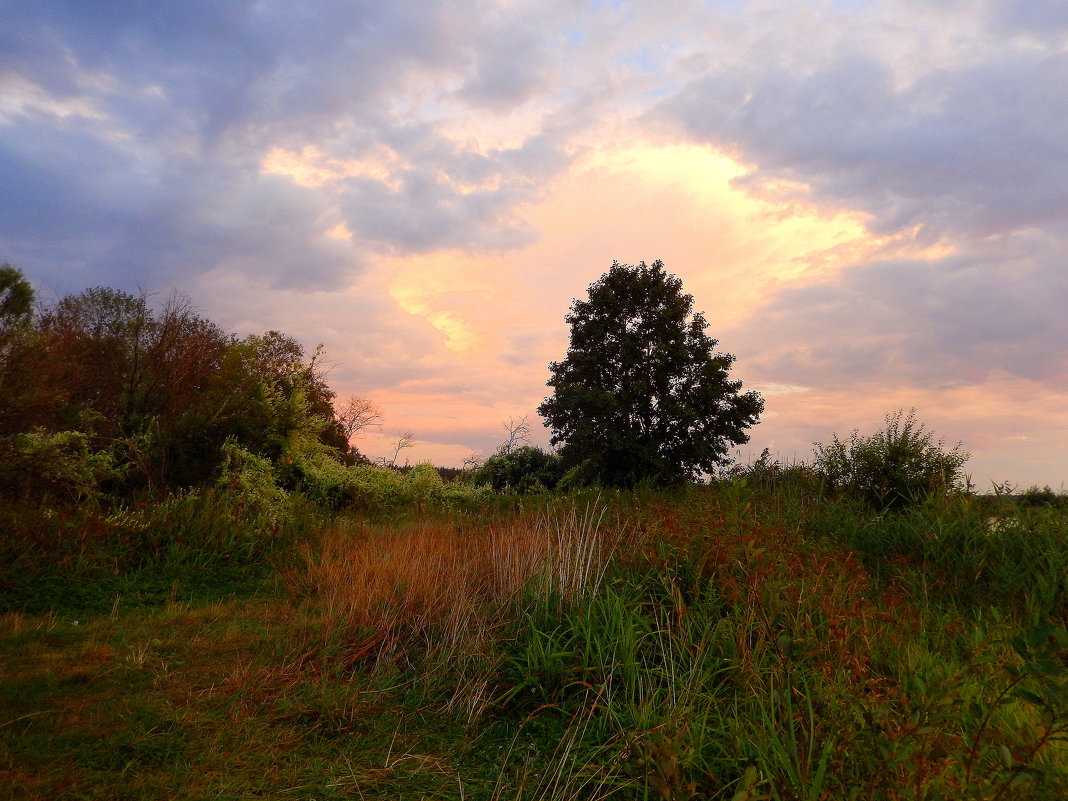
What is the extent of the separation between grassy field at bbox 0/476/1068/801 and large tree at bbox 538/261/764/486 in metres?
7.14

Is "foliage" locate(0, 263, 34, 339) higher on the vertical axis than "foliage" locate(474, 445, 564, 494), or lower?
higher

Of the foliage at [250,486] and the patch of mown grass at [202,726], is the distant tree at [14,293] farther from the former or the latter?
the patch of mown grass at [202,726]

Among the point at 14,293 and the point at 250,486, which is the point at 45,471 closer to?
the point at 250,486

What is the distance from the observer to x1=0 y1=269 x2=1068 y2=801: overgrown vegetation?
10.4ft

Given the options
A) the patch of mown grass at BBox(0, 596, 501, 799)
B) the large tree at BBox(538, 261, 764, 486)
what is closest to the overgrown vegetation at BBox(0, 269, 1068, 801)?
the patch of mown grass at BBox(0, 596, 501, 799)

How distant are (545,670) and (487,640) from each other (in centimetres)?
54

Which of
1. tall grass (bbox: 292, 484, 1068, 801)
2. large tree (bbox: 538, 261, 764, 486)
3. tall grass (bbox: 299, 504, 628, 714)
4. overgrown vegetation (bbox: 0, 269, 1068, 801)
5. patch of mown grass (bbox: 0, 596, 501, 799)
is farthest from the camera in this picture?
large tree (bbox: 538, 261, 764, 486)

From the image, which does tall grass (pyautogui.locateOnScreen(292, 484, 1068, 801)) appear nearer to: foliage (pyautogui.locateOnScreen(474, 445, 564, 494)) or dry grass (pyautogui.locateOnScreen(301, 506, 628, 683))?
dry grass (pyautogui.locateOnScreen(301, 506, 628, 683))

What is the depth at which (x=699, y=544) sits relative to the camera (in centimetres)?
546

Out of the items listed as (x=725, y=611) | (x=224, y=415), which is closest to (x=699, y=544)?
A: (x=725, y=611)

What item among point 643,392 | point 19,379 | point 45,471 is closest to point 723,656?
point 45,471

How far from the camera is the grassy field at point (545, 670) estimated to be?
3.04m

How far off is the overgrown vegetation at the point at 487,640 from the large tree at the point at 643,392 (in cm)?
470

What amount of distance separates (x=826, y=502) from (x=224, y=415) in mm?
8985
